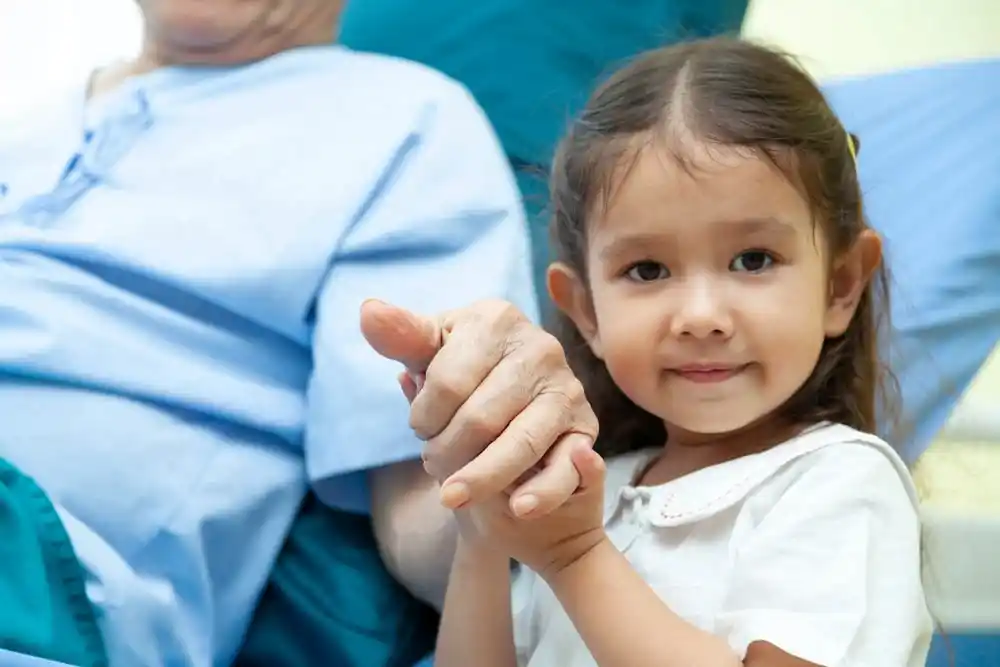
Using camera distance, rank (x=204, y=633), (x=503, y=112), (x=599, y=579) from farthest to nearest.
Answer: (x=503, y=112), (x=204, y=633), (x=599, y=579)

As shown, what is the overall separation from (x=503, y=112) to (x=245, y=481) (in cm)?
57

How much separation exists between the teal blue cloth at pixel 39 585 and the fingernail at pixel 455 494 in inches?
10.2

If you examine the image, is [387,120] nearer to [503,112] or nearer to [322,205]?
[322,205]

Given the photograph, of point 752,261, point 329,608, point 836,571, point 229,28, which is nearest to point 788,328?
point 752,261

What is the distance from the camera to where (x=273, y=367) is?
83 centimetres

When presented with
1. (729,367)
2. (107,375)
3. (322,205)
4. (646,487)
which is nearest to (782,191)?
(729,367)

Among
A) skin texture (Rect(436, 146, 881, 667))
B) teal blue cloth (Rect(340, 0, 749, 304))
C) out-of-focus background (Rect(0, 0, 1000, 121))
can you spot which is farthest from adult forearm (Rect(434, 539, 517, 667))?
out-of-focus background (Rect(0, 0, 1000, 121))

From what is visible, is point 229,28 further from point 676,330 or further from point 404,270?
point 676,330

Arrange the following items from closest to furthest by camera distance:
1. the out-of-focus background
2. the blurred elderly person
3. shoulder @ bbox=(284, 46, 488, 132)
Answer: the blurred elderly person
shoulder @ bbox=(284, 46, 488, 132)
the out-of-focus background

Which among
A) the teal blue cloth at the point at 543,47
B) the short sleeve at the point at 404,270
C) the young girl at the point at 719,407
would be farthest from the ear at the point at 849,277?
the teal blue cloth at the point at 543,47

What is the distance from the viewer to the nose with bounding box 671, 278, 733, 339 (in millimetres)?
659

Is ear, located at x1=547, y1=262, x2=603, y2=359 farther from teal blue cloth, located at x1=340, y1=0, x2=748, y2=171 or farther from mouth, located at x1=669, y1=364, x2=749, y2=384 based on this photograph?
teal blue cloth, located at x1=340, y1=0, x2=748, y2=171

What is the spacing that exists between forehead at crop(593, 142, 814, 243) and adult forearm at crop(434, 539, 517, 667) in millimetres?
246

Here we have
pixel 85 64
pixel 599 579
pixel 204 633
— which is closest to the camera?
pixel 599 579
